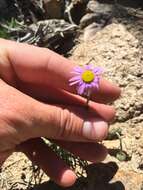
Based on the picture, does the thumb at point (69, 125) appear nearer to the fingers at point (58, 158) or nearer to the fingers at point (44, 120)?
the fingers at point (44, 120)

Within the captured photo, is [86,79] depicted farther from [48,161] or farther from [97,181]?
[97,181]

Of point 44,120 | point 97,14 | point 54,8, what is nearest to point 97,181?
point 44,120

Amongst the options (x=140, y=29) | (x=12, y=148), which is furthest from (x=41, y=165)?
(x=140, y=29)

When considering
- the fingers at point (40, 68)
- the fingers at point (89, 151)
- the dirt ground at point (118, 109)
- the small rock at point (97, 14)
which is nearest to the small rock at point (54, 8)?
the small rock at point (97, 14)

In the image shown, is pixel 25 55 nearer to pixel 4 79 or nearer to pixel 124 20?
pixel 4 79

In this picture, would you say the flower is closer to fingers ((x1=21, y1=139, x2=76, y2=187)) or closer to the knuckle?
the knuckle

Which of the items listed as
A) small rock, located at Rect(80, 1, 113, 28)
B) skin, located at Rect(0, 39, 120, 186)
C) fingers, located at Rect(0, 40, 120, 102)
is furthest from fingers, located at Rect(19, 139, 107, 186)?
small rock, located at Rect(80, 1, 113, 28)
